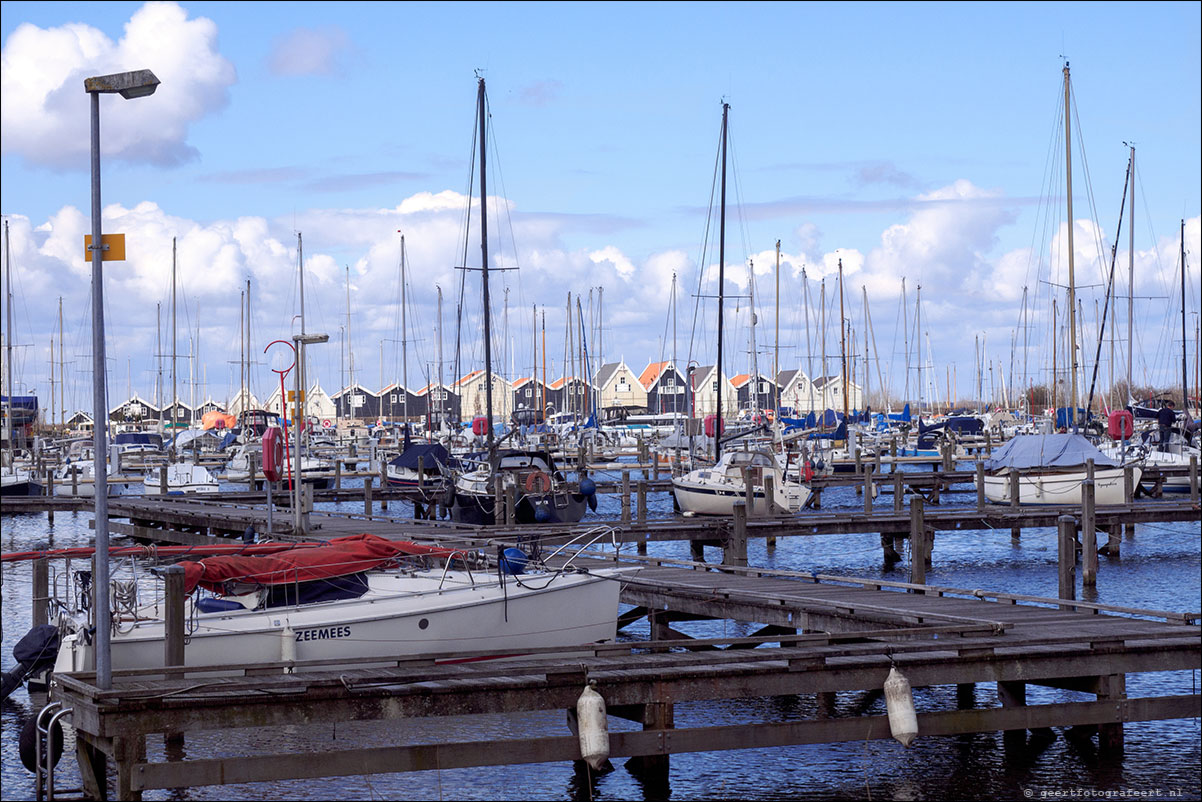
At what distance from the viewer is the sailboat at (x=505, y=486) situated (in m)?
37.0

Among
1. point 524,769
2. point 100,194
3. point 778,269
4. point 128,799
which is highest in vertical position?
point 778,269

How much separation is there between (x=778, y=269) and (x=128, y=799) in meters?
60.3

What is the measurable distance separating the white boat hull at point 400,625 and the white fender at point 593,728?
2.90m

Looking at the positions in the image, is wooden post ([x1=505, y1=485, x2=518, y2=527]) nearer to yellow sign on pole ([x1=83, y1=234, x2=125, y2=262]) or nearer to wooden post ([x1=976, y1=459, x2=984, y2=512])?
wooden post ([x1=976, y1=459, x2=984, y2=512])

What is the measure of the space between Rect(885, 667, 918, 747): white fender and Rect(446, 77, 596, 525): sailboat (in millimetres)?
21354

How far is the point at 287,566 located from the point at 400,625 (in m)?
1.67

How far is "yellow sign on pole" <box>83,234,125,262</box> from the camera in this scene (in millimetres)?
12391

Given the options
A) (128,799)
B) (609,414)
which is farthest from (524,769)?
(609,414)

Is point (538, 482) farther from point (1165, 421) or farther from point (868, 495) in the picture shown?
point (1165, 421)

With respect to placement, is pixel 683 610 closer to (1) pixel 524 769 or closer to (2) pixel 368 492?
(1) pixel 524 769

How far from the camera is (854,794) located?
54.6ft

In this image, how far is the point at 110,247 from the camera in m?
12.5

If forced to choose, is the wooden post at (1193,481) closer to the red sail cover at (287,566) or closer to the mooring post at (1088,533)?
the mooring post at (1088,533)

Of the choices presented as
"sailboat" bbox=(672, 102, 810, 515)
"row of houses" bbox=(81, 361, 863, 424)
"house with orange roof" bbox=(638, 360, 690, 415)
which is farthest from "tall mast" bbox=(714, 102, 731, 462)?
"house with orange roof" bbox=(638, 360, 690, 415)
